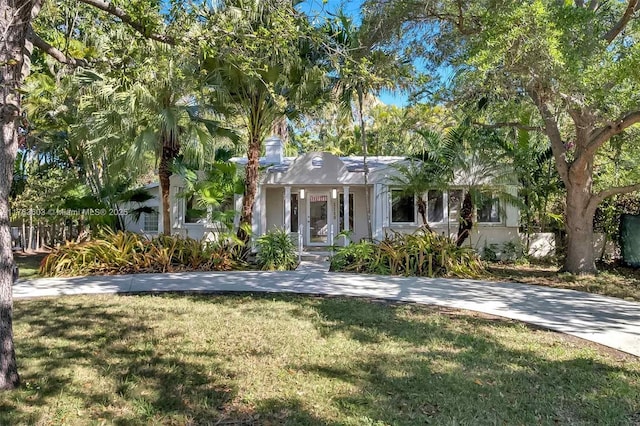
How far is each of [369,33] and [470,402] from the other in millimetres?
8580

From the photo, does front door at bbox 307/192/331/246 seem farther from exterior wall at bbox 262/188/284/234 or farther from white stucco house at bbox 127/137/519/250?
exterior wall at bbox 262/188/284/234

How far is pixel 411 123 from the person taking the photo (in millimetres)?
12398

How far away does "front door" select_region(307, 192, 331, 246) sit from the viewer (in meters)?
16.6

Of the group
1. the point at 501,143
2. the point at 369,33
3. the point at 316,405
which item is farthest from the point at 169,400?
the point at 501,143

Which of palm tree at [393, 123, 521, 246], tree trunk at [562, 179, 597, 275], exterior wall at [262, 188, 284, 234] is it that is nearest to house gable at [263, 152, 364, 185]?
exterior wall at [262, 188, 284, 234]

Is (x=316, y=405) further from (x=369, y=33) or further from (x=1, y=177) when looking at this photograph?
(x=369, y=33)

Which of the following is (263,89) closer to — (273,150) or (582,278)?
(273,150)

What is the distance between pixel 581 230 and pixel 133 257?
1217cm

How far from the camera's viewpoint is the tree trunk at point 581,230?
1105 centimetres

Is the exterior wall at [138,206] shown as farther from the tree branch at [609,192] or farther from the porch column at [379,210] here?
the tree branch at [609,192]

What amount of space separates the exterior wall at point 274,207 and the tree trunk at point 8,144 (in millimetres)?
12743

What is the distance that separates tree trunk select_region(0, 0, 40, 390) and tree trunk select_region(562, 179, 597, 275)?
11998 millimetres

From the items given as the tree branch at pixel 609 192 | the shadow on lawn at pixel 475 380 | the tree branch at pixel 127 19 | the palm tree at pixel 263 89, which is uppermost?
the palm tree at pixel 263 89

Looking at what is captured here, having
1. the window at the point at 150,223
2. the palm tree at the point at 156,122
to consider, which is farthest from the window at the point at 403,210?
the window at the point at 150,223
